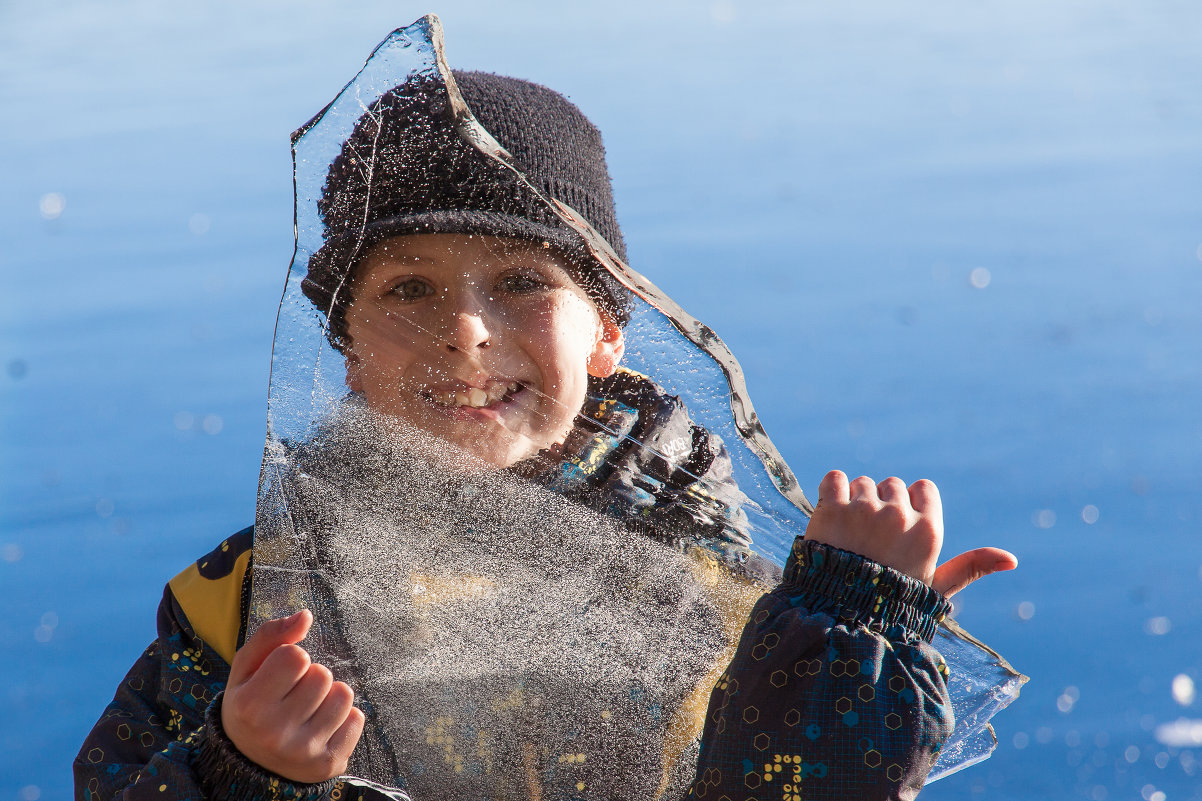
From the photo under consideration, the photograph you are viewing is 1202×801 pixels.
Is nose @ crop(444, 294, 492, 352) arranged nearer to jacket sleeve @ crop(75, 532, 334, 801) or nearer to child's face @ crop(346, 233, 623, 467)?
child's face @ crop(346, 233, 623, 467)

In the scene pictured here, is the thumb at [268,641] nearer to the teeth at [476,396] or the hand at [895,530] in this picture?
the teeth at [476,396]

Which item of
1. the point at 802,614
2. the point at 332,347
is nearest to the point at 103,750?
the point at 332,347

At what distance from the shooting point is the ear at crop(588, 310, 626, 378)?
0.63 m

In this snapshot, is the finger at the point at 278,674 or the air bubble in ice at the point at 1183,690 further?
the air bubble in ice at the point at 1183,690

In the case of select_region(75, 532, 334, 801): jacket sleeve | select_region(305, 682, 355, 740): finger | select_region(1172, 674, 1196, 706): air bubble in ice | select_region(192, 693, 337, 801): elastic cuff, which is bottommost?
select_region(1172, 674, 1196, 706): air bubble in ice

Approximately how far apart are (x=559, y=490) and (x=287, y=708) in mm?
192

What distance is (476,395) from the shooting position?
2.07ft

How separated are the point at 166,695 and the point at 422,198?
360 mm

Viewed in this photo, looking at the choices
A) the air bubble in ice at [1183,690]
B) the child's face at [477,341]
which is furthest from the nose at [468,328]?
the air bubble in ice at [1183,690]

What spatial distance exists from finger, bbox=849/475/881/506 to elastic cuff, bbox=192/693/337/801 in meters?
0.35

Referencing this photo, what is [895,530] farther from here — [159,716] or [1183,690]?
[1183,690]

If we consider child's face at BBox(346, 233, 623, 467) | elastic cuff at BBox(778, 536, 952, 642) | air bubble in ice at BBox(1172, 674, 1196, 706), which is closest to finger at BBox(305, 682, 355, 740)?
child's face at BBox(346, 233, 623, 467)

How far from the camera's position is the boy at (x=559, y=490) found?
23.0 inches

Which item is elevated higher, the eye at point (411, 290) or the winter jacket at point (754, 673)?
the eye at point (411, 290)
